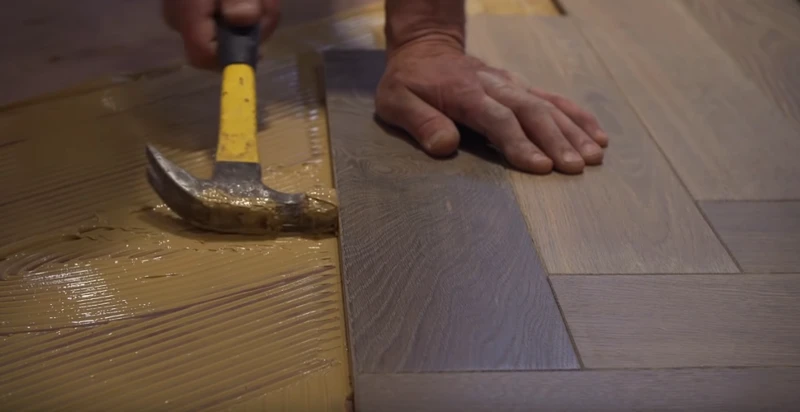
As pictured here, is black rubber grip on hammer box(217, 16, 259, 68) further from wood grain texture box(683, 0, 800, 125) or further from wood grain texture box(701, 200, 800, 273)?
wood grain texture box(683, 0, 800, 125)

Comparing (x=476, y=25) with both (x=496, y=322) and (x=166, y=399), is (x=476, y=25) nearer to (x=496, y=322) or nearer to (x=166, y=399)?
(x=496, y=322)

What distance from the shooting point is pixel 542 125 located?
3.50ft

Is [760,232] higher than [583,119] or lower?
lower

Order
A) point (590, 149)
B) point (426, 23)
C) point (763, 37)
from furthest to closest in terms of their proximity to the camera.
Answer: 1. point (763, 37)
2. point (426, 23)
3. point (590, 149)

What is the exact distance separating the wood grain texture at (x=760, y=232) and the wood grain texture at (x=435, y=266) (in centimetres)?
28

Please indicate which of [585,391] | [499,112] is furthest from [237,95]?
[585,391]

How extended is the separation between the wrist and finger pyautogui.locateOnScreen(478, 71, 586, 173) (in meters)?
0.18

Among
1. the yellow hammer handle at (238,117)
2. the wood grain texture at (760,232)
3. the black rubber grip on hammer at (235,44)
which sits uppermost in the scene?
the black rubber grip on hammer at (235,44)

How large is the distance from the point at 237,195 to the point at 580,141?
20.8 inches

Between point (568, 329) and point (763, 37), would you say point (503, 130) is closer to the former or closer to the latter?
point (568, 329)

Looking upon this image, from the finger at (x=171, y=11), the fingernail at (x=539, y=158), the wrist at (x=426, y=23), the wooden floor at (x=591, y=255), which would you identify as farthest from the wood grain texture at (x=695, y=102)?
the finger at (x=171, y=11)

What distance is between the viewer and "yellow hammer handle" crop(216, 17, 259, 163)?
94cm

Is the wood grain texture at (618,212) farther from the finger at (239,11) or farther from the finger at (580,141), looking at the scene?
the finger at (239,11)

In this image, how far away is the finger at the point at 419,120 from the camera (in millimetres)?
1065
